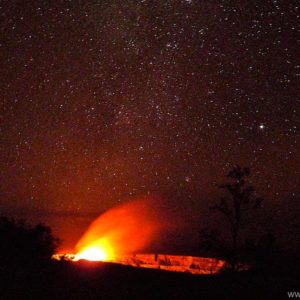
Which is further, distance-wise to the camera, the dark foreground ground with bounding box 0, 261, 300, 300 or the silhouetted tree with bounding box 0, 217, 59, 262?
the silhouetted tree with bounding box 0, 217, 59, 262

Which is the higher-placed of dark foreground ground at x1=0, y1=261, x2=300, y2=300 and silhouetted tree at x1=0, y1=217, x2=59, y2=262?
silhouetted tree at x1=0, y1=217, x2=59, y2=262

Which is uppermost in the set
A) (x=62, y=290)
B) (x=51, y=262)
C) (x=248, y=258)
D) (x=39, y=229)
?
(x=39, y=229)

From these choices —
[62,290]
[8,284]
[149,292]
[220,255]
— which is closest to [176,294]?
[149,292]

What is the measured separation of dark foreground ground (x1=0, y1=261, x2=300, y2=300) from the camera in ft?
40.5

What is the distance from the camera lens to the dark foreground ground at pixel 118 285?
12.4 meters

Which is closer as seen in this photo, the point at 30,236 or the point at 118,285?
the point at 118,285

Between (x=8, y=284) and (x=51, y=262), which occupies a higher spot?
(x=51, y=262)

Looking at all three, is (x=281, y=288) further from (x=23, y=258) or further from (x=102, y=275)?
(x=23, y=258)

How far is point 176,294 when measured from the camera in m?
12.8

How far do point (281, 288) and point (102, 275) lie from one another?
17.7 feet

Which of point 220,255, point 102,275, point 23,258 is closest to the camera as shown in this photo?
point 102,275

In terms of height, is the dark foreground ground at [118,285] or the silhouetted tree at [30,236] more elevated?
the silhouetted tree at [30,236]

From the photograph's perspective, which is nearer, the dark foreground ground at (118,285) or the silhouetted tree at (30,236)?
the dark foreground ground at (118,285)

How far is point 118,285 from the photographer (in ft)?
45.5
